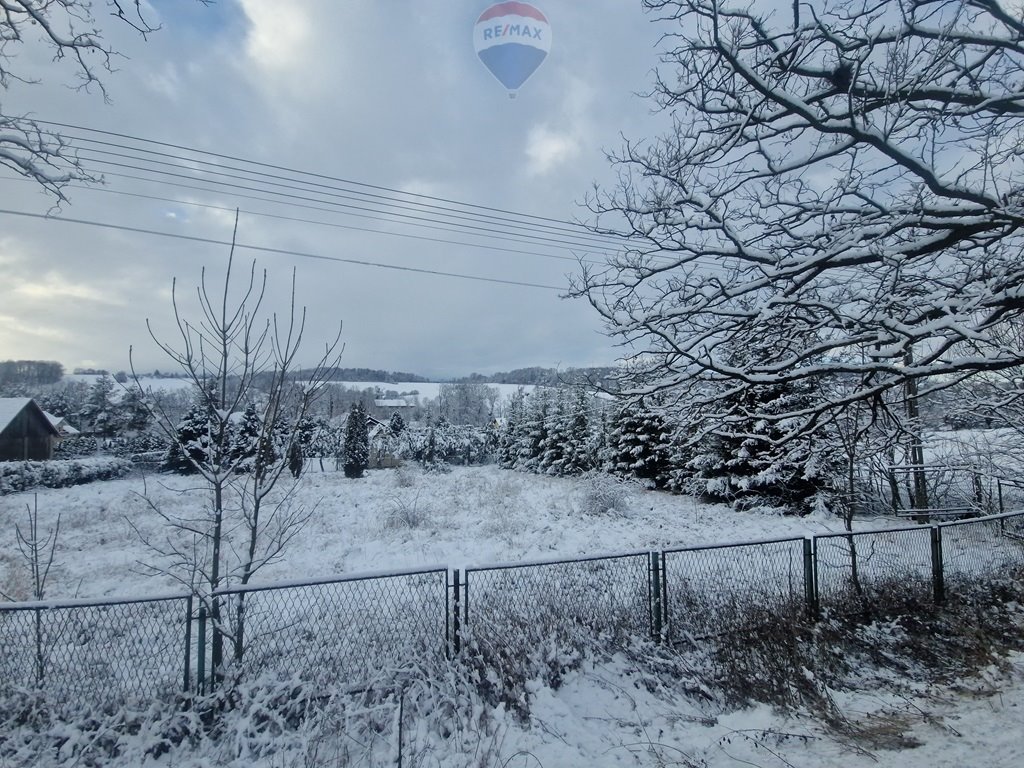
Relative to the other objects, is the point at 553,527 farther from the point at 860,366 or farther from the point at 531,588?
the point at 860,366

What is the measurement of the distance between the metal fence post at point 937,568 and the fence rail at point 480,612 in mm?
17

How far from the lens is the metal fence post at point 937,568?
691cm

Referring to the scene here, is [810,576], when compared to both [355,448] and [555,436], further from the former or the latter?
[555,436]

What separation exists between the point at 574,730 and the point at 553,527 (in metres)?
9.10

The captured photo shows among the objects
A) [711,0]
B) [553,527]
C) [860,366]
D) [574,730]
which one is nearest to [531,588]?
[574,730]

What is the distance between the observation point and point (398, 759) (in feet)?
11.4

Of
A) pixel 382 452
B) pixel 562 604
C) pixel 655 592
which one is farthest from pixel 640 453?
pixel 562 604

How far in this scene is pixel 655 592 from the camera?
5.43 m

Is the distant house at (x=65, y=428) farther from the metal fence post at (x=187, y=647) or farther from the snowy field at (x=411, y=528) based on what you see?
the metal fence post at (x=187, y=647)

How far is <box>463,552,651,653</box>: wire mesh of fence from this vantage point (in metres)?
5.04

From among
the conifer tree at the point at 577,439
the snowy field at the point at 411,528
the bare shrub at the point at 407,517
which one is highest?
the conifer tree at the point at 577,439

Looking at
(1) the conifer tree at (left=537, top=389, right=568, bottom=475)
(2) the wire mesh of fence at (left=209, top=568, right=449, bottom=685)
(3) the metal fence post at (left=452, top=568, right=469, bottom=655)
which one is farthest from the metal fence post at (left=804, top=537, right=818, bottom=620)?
(1) the conifer tree at (left=537, top=389, right=568, bottom=475)

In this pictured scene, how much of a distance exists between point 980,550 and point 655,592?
5.89m

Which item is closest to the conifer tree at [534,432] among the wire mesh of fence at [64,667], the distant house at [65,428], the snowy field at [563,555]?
the snowy field at [563,555]
